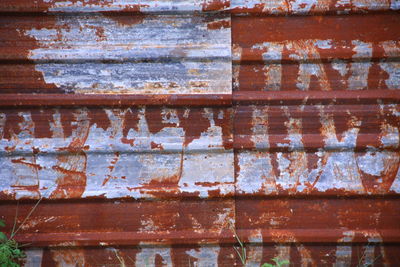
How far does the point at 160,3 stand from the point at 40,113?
0.94 m

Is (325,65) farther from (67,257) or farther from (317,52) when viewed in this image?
(67,257)

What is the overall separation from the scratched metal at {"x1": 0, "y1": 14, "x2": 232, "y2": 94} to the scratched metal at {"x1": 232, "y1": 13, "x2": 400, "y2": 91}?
0.13 metres

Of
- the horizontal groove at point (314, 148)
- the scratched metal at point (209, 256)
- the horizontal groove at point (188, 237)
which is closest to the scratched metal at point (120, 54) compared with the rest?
the horizontal groove at point (314, 148)

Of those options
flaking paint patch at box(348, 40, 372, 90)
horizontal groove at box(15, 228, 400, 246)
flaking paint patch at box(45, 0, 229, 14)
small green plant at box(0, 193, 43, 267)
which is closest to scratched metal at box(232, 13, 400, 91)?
flaking paint patch at box(348, 40, 372, 90)

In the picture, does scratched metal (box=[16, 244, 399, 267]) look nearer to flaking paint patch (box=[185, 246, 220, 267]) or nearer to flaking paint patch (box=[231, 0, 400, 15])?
flaking paint patch (box=[185, 246, 220, 267])

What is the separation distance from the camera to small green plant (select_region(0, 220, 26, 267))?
2334 millimetres

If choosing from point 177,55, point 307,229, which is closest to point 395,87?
point 307,229

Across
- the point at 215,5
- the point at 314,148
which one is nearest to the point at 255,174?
the point at 314,148

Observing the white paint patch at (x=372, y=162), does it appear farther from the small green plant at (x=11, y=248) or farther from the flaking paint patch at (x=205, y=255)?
the small green plant at (x=11, y=248)

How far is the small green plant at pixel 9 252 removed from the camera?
2.33m

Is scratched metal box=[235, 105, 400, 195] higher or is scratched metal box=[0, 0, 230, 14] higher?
scratched metal box=[0, 0, 230, 14]

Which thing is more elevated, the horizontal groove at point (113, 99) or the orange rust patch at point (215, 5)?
the orange rust patch at point (215, 5)

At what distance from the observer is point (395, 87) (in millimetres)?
2453

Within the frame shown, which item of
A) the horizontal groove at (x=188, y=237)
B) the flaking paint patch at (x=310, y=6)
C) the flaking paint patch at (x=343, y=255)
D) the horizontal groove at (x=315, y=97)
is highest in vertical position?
the flaking paint patch at (x=310, y=6)
